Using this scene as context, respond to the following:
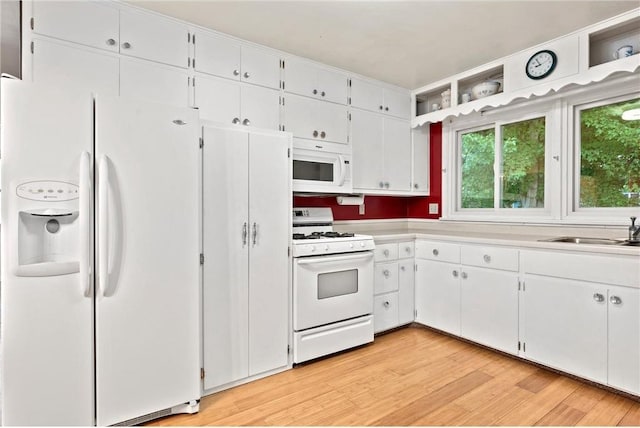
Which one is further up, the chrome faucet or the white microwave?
the white microwave

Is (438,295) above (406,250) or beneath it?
beneath

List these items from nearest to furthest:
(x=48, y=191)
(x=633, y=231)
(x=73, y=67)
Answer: (x=48, y=191), (x=73, y=67), (x=633, y=231)

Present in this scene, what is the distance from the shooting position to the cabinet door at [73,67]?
6.69 feet

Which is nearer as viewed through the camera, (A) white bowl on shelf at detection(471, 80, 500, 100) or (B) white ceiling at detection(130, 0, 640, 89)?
(B) white ceiling at detection(130, 0, 640, 89)

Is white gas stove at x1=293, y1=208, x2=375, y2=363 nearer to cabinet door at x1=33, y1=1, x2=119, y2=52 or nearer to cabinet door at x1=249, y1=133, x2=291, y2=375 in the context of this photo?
cabinet door at x1=249, y1=133, x2=291, y2=375

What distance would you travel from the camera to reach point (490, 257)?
284 centimetres

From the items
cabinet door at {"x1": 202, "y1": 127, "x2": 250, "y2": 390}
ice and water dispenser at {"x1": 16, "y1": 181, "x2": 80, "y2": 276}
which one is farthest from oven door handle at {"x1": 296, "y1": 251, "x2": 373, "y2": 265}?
ice and water dispenser at {"x1": 16, "y1": 181, "x2": 80, "y2": 276}

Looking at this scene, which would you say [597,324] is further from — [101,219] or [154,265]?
[101,219]

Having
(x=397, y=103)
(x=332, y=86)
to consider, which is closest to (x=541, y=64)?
(x=397, y=103)

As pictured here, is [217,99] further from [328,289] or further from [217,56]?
[328,289]

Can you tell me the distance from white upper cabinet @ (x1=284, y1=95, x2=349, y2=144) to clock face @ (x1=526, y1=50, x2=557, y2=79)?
5.10 feet

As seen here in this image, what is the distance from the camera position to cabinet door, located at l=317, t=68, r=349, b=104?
10.4 feet

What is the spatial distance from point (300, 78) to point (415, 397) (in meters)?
2.58

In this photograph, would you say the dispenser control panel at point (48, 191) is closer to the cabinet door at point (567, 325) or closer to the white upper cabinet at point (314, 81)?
the white upper cabinet at point (314, 81)
